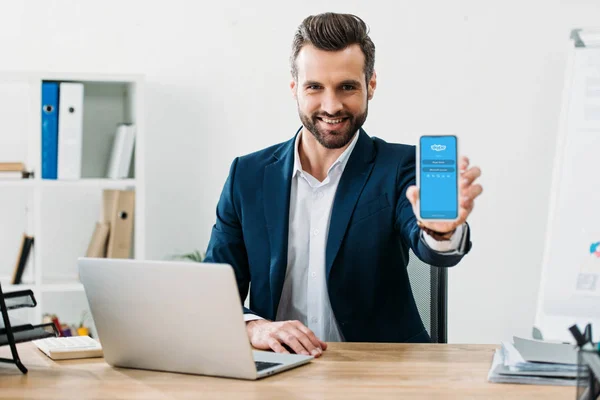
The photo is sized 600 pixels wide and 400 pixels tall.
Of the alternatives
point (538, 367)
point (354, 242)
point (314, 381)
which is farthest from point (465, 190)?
point (354, 242)

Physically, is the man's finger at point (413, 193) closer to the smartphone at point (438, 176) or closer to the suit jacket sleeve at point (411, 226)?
the smartphone at point (438, 176)

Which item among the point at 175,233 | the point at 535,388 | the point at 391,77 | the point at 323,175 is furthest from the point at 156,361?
the point at 391,77

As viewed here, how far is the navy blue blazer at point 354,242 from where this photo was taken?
2.04 m

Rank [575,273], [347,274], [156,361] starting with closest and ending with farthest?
[156,361] → [347,274] → [575,273]

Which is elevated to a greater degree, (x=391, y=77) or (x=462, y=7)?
(x=462, y=7)

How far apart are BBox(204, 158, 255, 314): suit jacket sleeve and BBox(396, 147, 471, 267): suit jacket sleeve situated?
0.43 meters

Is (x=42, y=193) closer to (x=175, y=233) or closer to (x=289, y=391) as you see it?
(x=175, y=233)

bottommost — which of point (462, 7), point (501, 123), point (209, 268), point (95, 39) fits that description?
point (209, 268)

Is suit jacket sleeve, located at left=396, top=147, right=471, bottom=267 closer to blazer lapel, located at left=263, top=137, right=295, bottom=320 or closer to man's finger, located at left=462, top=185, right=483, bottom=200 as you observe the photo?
man's finger, located at left=462, top=185, right=483, bottom=200

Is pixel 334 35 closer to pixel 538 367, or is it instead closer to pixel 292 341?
pixel 292 341

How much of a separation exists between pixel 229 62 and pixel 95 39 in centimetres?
58

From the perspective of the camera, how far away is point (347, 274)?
2.04 metres

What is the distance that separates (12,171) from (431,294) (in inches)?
72.0

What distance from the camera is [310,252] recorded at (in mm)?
2090
